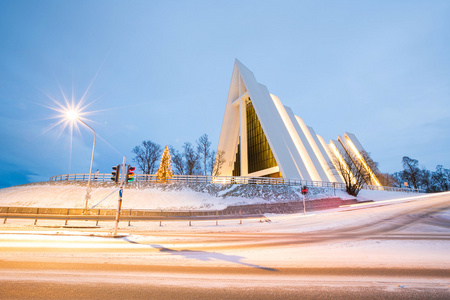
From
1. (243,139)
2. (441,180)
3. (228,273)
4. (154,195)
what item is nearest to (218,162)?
(243,139)

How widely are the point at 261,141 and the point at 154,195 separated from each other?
71.1 ft

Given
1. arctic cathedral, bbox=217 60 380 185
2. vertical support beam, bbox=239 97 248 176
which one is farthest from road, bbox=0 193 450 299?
vertical support beam, bbox=239 97 248 176

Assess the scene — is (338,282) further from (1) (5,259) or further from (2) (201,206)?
(2) (201,206)

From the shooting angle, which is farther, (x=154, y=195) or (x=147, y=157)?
(x=147, y=157)

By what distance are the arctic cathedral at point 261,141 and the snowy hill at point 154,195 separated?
5015mm

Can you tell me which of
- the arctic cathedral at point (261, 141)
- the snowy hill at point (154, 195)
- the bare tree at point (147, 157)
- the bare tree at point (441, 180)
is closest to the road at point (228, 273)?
the snowy hill at point (154, 195)

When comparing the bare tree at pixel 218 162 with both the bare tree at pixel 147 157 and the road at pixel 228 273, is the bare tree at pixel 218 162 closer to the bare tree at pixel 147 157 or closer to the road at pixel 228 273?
the bare tree at pixel 147 157

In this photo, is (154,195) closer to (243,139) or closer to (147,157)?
(243,139)

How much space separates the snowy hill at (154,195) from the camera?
25.1 m

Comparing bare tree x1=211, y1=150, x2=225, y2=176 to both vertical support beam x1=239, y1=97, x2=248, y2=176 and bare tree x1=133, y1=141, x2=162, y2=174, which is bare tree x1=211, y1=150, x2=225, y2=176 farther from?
bare tree x1=133, y1=141, x2=162, y2=174

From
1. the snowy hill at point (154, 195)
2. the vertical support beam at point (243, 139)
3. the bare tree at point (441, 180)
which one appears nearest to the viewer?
the snowy hill at point (154, 195)

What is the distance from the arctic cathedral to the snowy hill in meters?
5.02

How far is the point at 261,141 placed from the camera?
132ft

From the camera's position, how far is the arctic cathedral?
3384cm
